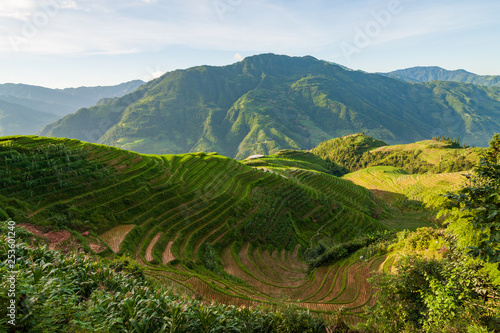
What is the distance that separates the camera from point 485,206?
619 cm

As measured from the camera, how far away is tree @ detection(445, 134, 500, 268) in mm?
5938

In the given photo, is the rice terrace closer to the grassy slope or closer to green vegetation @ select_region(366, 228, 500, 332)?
green vegetation @ select_region(366, 228, 500, 332)

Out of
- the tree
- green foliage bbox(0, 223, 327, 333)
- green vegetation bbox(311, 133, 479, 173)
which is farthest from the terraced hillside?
green vegetation bbox(311, 133, 479, 173)

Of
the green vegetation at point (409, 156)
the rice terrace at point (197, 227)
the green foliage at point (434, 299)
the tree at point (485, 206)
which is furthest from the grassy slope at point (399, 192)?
the green vegetation at point (409, 156)

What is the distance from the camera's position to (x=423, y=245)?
1675cm

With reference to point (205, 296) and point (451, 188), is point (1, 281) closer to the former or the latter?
point (205, 296)

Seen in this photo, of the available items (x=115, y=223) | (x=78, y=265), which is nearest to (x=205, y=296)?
(x=78, y=265)

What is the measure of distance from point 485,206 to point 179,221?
87.4ft

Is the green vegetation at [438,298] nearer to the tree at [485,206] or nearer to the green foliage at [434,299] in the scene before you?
the green foliage at [434,299]

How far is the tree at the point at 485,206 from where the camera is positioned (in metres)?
5.94

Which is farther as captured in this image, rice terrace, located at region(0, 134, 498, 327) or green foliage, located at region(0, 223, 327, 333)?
rice terrace, located at region(0, 134, 498, 327)

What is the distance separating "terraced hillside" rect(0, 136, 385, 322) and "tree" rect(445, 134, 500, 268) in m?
8.96

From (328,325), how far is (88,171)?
96.1 ft

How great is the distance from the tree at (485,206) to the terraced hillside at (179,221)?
896 centimetres
